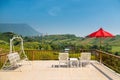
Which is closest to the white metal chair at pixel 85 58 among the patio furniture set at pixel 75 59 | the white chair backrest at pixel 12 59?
the patio furniture set at pixel 75 59

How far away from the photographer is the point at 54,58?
14539mm

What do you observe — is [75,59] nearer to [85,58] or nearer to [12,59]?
[85,58]

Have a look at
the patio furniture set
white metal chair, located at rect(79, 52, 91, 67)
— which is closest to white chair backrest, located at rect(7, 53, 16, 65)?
the patio furniture set

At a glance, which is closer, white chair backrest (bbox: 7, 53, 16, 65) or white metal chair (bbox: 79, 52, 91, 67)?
white chair backrest (bbox: 7, 53, 16, 65)

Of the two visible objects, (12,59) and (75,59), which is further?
(75,59)

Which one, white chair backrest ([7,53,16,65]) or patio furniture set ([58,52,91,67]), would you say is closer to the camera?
white chair backrest ([7,53,16,65])

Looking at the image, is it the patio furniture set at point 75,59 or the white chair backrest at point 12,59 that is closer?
the white chair backrest at point 12,59

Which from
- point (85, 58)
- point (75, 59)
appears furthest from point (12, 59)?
point (85, 58)

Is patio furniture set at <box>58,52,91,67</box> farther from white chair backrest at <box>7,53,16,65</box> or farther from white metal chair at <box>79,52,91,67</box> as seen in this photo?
white chair backrest at <box>7,53,16,65</box>

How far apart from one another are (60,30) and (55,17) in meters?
2.49

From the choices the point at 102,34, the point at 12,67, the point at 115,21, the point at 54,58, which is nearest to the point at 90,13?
the point at 115,21

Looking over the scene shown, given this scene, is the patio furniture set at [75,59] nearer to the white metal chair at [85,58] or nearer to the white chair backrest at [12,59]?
the white metal chair at [85,58]

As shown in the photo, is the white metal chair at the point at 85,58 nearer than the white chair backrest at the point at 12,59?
No

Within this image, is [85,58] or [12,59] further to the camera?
[85,58]
